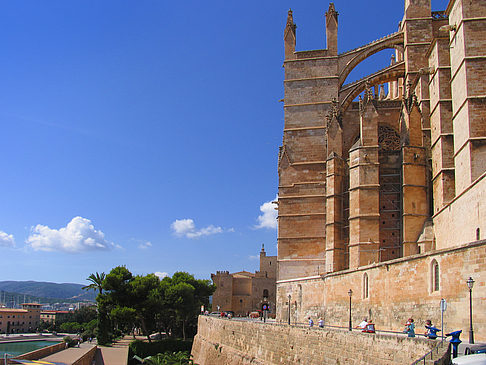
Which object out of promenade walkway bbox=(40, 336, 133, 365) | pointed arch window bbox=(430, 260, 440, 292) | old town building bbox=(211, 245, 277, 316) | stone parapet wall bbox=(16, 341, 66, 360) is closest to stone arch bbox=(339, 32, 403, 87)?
pointed arch window bbox=(430, 260, 440, 292)

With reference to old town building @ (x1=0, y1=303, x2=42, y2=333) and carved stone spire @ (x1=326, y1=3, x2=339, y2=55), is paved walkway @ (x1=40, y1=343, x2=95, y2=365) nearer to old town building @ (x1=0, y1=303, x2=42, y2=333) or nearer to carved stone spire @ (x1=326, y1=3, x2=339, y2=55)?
carved stone spire @ (x1=326, y1=3, x2=339, y2=55)

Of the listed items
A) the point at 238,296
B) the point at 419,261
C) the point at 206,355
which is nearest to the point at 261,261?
the point at 238,296

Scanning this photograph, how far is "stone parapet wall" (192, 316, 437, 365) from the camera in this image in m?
11.4

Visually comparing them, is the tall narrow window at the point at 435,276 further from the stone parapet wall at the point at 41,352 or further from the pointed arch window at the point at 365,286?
the stone parapet wall at the point at 41,352

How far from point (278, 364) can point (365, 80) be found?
60.3ft

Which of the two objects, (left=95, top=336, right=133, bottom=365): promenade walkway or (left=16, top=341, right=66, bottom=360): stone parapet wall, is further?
(left=95, top=336, right=133, bottom=365): promenade walkway

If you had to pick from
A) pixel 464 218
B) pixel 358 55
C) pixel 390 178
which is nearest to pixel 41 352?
pixel 390 178

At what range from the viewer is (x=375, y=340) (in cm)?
1233

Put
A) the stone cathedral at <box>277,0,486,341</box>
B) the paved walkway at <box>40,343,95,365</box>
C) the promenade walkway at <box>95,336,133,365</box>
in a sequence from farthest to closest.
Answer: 1. the promenade walkway at <box>95,336,133,365</box>
2. the paved walkway at <box>40,343,95,365</box>
3. the stone cathedral at <box>277,0,486,341</box>

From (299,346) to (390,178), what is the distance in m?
11.9

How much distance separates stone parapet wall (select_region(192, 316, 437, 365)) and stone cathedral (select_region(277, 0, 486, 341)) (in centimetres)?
192

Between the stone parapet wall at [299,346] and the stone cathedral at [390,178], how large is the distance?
6.30 ft

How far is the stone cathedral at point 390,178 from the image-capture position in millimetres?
16344

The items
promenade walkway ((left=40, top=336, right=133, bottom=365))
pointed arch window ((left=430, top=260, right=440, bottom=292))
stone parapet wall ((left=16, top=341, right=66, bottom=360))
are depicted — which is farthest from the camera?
promenade walkway ((left=40, top=336, right=133, bottom=365))
